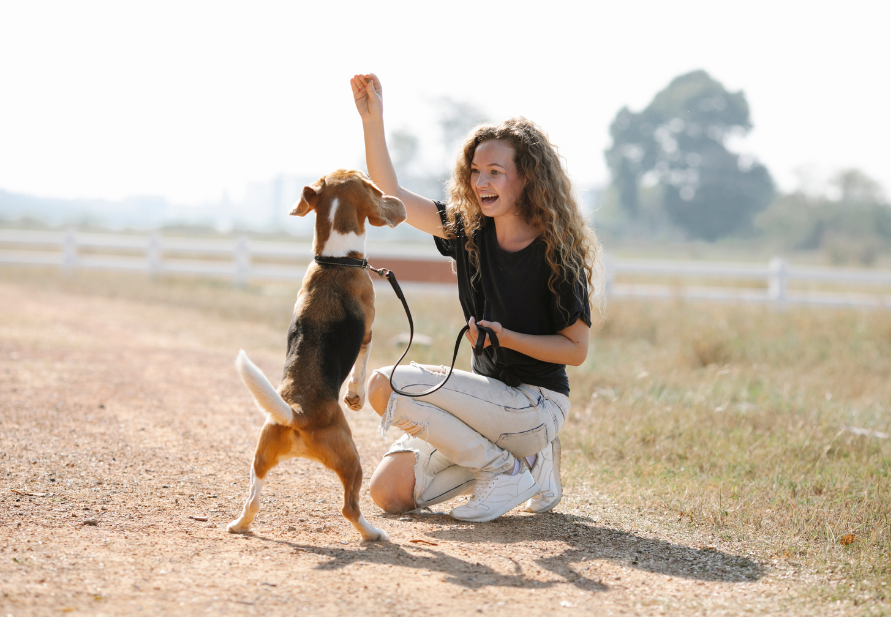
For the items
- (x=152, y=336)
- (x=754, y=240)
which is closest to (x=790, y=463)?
(x=152, y=336)

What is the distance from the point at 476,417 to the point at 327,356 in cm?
89

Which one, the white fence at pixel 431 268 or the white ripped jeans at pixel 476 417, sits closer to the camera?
the white ripped jeans at pixel 476 417

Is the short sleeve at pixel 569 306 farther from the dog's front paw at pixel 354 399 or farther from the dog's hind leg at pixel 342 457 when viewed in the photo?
the dog's hind leg at pixel 342 457

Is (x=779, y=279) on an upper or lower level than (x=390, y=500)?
upper

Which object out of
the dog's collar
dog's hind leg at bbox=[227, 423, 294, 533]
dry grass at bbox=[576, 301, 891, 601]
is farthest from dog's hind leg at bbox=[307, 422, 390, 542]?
dry grass at bbox=[576, 301, 891, 601]

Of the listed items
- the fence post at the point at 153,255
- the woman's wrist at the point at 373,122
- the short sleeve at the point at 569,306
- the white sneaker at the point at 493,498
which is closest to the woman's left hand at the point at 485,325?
the short sleeve at the point at 569,306

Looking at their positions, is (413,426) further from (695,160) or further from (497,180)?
(695,160)

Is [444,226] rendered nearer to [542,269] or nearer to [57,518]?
[542,269]

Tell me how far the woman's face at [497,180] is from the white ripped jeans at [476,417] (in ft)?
2.75

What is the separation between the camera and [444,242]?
166 inches

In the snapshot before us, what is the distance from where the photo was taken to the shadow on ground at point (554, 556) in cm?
307

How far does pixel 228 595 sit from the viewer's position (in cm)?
270

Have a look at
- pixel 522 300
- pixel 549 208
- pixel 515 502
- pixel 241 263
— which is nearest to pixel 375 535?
pixel 515 502

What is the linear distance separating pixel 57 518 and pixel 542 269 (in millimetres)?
2444
